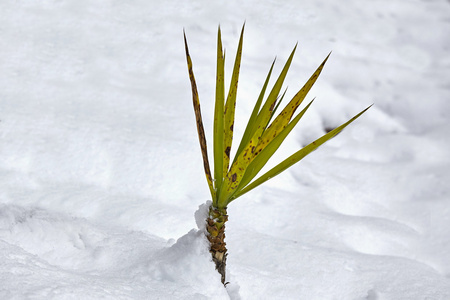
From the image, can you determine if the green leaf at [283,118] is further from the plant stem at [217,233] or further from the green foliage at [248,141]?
the plant stem at [217,233]

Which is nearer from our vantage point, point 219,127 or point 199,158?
point 219,127

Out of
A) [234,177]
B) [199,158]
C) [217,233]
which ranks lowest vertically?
[199,158]

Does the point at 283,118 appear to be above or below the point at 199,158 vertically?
above

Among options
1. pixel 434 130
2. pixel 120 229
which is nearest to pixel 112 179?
pixel 120 229

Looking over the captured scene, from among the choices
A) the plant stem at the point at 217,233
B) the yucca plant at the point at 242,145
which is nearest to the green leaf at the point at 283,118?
the yucca plant at the point at 242,145

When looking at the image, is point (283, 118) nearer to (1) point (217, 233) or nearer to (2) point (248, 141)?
(2) point (248, 141)

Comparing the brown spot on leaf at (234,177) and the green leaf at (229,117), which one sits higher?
the green leaf at (229,117)

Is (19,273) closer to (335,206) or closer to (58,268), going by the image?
(58,268)

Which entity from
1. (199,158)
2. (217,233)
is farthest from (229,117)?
(199,158)
